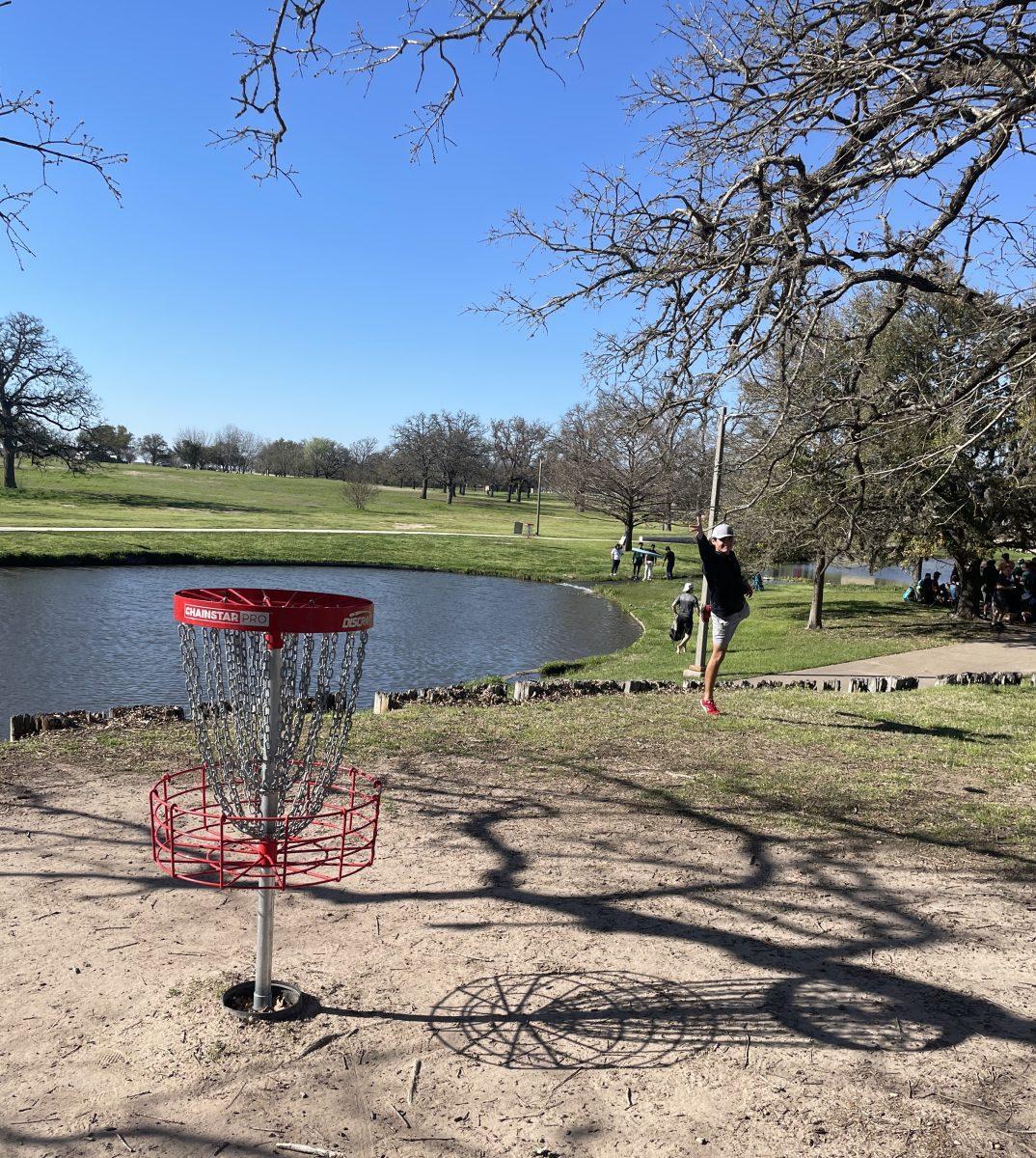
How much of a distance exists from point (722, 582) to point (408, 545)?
41529mm

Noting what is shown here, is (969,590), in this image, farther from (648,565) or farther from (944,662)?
(648,565)

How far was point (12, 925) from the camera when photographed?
4.82 meters

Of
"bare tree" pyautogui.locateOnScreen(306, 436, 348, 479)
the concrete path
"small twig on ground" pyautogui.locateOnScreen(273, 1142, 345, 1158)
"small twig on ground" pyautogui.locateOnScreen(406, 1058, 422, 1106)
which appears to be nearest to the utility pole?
the concrete path

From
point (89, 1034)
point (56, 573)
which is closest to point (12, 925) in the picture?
point (89, 1034)

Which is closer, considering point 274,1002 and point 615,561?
point 274,1002

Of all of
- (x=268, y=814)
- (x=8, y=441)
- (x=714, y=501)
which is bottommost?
(x=268, y=814)

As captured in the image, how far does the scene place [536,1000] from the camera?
429cm

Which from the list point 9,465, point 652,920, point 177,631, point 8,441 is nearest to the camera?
point 652,920

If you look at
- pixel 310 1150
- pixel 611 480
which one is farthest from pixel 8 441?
pixel 310 1150

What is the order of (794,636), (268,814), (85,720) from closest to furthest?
(268,814), (85,720), (794,636)

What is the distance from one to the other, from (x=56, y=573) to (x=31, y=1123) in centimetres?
3296

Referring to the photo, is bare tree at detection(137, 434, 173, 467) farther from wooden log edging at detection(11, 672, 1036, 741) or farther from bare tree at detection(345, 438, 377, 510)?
wooden log edging at detection(11, 672, 1036, 741)

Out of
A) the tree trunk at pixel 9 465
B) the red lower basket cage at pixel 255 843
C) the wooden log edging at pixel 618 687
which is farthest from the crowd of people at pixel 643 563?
the tree trunk at pixel 9 465

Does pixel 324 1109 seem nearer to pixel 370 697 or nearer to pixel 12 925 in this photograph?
pixel 12 925
